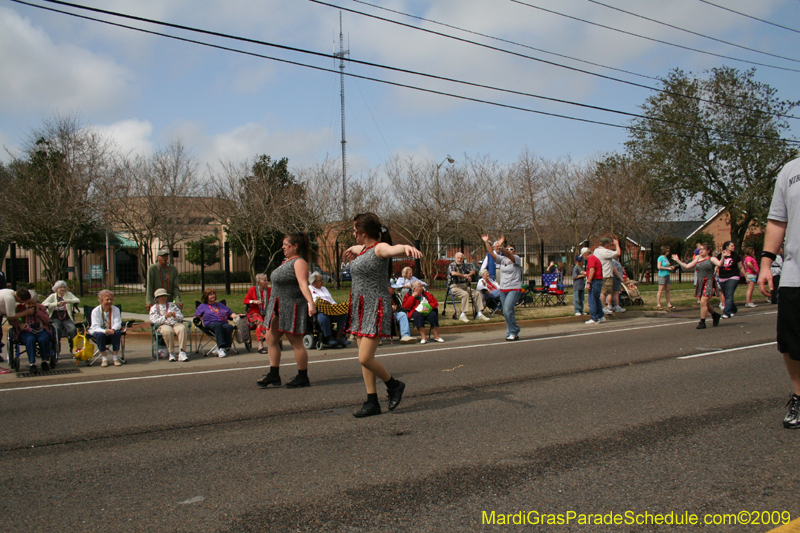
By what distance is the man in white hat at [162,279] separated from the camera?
398 inches

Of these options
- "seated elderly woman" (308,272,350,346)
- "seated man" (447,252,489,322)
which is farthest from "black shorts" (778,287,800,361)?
"seated man" (447,252,489,322)

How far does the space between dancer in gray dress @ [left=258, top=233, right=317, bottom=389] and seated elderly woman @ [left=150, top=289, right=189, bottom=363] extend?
3626 millimetres

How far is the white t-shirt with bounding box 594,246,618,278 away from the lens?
1442 cm

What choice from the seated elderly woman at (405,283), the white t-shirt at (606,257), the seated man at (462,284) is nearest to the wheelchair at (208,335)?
the seated elderly woman at (405,283)

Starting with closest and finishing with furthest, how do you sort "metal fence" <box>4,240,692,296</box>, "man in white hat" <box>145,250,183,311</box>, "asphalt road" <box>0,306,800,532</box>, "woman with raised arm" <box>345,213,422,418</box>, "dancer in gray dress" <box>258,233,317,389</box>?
1. "asphalt road" <box>0,306,800,532</box>
2. "woman with raised arm" <box>345,213,422,418</box>
3. "dancer in gray dress" <box>258,233,317,389</box>
4. "man in white hat" <box>145,250,183,311</box>
5. "metal fence" <box>4,240,692,296</box>

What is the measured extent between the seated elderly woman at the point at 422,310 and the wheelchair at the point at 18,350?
6.17 m

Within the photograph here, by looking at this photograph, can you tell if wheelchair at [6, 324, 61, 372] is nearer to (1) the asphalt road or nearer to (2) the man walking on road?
(1) the asphalt road

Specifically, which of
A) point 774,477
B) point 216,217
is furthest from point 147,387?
point 216,217

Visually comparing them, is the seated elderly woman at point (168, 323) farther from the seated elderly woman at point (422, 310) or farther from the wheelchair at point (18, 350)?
the seated elderly woman at point (422, 310)

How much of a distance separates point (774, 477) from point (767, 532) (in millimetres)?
843

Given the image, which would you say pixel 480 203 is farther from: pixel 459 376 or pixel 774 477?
pixel 774 477

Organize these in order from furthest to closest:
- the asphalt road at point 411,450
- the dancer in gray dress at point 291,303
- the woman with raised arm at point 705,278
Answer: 1. the woman with raised arm at point 705,278
2. the dancer in gray dress at point 291,303
3. the asphalt road at point 411,450

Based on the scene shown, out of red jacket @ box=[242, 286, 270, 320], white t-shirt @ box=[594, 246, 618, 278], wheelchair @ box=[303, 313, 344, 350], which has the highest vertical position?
white t-shirt @ box=[594, 246, 618, 278]

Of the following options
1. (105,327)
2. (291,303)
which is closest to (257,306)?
(105,327)
